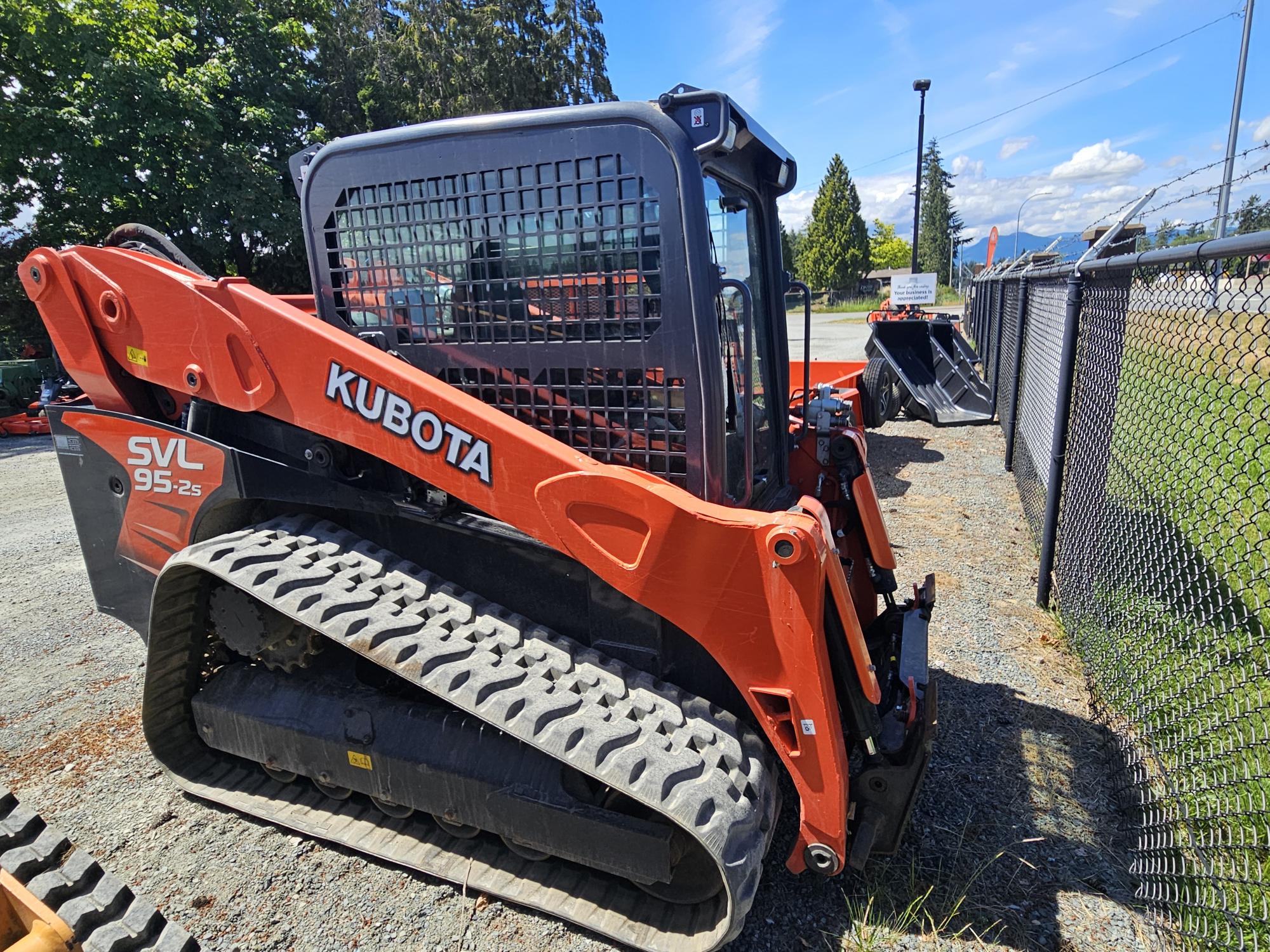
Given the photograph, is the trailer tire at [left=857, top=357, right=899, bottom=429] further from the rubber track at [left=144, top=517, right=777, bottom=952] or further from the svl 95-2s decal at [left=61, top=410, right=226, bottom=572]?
the svl 95-2s decal at [left=61, top=410, right=226, bottom=572]

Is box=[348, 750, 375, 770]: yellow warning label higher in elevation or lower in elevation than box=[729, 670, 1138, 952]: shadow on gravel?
higher

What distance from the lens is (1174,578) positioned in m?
2.95

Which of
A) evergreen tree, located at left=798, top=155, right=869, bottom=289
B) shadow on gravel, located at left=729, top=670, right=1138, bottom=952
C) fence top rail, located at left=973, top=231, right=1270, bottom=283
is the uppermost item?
evergreen tree, located at left=798, top=155, right=869, bottom=289

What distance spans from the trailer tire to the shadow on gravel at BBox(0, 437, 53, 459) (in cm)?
1186

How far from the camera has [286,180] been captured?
18734mm

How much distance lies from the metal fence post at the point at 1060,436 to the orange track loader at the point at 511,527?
1.96 metres

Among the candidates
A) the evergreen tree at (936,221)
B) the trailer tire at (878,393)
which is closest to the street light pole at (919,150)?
the trailer tire at (878,393)

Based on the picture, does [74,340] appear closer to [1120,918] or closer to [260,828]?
[260,828]

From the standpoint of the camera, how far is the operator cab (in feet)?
7.41

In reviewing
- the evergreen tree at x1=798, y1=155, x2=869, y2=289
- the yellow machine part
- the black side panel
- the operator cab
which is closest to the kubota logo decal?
the operator cab

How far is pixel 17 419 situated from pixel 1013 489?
15.8 m

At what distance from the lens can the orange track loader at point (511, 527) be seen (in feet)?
7.44

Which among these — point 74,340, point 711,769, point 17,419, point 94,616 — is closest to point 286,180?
point 17,419

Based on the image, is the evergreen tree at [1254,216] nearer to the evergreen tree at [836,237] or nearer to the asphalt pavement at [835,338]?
the asphalt pavement at [835,338]
